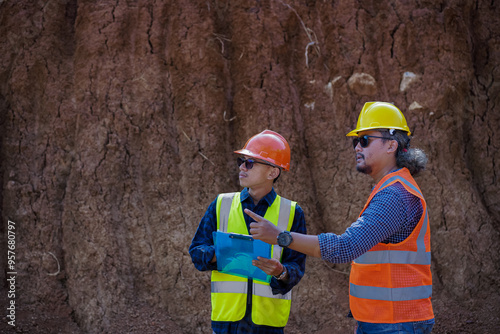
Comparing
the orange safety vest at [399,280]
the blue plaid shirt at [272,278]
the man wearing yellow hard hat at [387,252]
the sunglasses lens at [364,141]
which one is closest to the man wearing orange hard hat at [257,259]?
the blue plaid shirt at [272,278]

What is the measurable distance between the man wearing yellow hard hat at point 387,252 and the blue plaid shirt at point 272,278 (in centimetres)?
44

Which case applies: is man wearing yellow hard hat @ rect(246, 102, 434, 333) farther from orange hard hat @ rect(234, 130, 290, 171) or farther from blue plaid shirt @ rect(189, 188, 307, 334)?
orange hard hat @ rect(234, 130, 290, 171)

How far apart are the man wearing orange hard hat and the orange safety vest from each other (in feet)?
1.84

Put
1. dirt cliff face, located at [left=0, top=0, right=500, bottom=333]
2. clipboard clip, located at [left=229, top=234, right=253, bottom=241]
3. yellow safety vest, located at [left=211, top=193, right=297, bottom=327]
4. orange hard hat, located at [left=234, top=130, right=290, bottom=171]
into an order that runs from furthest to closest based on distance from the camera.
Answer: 1. dirt cliff face, located at [left=0, top=0, right=500, bottom=333]
2. orange hard hat, located at [left=234, top=130, right=290, bottom=171]
3. yellow safety vest, located at [left=211, top=193, right=297, bottom=327]
4. clipboard clip, located at [left=229, top=234, right=253, bottom=241]

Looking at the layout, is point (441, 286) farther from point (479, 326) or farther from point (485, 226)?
point (485, 226)

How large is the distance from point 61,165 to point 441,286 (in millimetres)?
4892

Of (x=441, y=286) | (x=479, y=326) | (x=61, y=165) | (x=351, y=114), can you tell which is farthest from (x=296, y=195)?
(x=61, y=165)

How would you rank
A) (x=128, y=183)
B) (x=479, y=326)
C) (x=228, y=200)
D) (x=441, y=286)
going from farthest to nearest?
(x=128, y=183)
(x=441, y=286)
(x=479, y=326)
(x=228, y=200)

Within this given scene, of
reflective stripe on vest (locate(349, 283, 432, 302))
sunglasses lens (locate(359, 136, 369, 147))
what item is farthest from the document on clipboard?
sunglasses lens (locate(359, 136, 369, 147))

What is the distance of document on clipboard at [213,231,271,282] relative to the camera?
2809 mm

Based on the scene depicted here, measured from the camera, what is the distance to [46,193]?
5512 mm

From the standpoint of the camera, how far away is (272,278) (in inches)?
120

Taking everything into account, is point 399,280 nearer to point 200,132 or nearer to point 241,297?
point 241,297

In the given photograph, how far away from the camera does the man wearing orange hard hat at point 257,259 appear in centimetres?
306
